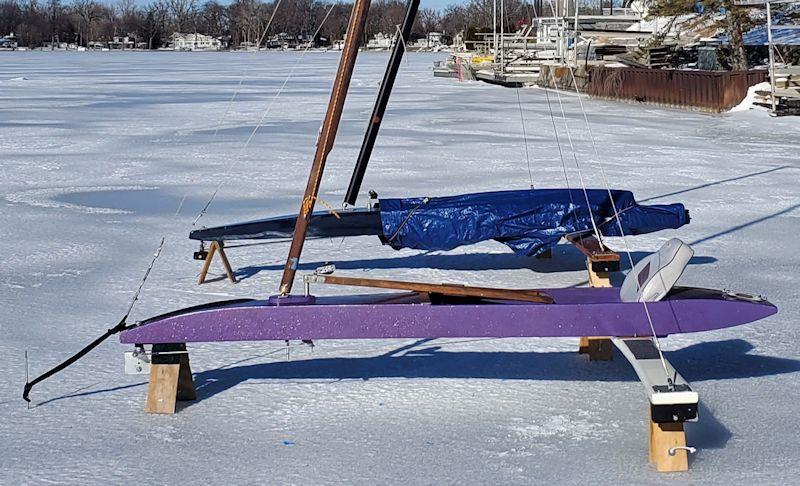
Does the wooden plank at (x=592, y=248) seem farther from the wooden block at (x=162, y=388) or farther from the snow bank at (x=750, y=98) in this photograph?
the snow bank at (x=750, y=98)

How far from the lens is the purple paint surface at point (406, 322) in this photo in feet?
16.9

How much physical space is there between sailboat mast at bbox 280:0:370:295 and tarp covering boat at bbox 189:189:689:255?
2210 mm

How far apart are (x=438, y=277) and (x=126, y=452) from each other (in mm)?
3897

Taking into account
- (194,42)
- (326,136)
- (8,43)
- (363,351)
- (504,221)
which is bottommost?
(363,351)

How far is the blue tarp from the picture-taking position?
311 inches

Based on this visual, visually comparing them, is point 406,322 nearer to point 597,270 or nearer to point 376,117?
point 597,270

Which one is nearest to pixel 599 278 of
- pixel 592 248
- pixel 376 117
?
pixel 592 248

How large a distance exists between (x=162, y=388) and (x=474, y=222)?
3.19 metres

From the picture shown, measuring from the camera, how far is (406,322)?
16.9 feet

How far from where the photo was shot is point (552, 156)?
623 inches

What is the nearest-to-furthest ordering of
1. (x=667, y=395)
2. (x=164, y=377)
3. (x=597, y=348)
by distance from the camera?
(x=667, y=395) → (x=164, y=377) → (x=597, y=348)

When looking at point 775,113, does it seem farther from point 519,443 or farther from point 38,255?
point 519,443

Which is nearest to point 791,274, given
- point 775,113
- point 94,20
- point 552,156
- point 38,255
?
point 38,255

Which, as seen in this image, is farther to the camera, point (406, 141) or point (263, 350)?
point (406, 141)
